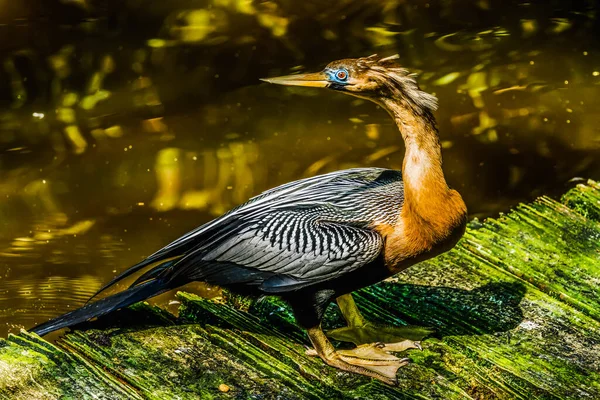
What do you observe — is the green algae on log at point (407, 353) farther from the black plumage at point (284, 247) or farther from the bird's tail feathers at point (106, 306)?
the black plumage at point (284, 247)

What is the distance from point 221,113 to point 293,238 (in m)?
3.85

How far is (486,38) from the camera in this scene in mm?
8398

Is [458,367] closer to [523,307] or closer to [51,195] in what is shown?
[523,307]

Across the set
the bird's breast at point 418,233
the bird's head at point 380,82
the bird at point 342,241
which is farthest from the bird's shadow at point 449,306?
the bird's head at point 380,82

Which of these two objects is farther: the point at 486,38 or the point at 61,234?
the point at 486,38

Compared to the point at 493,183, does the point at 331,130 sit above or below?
above

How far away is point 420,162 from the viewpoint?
3.89 meters

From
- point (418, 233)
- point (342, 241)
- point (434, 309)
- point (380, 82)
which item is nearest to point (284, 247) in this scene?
point (342, 241)

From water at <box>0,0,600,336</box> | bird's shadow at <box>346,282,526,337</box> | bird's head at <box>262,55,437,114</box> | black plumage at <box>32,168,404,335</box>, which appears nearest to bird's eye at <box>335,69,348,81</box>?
bird's head at <box>262,55,437,114</box>

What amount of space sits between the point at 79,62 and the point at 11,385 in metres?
4.32

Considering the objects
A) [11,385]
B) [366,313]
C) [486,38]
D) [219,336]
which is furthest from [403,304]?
[486,38]

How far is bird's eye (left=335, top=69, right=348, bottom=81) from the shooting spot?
390 centimetres

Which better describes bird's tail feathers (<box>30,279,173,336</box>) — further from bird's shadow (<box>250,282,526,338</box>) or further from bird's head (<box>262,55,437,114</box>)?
bird's head (<box>262,55,437,114</box>)

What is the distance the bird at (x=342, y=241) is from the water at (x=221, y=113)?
234 cm
